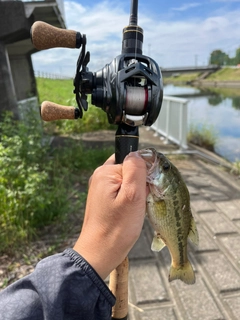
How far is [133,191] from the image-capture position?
1089 millimetres

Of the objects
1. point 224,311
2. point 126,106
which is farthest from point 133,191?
point 224,311

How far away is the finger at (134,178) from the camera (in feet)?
3.57

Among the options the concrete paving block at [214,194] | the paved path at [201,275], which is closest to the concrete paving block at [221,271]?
the paved path at [201,275]

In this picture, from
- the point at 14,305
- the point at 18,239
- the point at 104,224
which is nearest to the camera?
the point at 14,305

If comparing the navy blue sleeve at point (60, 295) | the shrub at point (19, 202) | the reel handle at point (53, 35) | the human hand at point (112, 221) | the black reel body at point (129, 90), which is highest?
the reel handle at point (53, 35)

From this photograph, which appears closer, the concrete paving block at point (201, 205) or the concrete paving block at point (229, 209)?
the concrete paving block at point (229, 209)

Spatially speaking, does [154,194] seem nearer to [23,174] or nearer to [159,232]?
[159,232]

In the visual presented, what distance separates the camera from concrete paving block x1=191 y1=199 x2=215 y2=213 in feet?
14.6

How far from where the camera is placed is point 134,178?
112cm

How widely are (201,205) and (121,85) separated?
3812 mm

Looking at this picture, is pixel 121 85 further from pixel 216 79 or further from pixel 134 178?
pixel 216 79

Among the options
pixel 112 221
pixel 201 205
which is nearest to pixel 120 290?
pixel 112 221

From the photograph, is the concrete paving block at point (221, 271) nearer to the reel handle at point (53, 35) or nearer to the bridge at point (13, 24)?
the reel handle at point (53, 35)

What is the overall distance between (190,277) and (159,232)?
44 cm
